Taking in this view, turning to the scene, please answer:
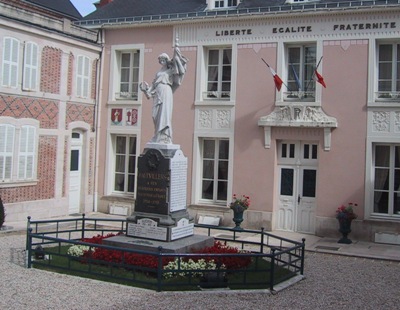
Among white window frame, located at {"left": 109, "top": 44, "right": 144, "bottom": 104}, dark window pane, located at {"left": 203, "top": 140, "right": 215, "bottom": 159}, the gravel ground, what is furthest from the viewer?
white window frame, located at {"left": 109, "top": 44, "right": 144, "bottom": 104}

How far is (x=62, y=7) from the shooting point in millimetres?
24453

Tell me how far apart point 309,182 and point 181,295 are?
27.3 ft

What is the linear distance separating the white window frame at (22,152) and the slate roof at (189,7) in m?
5.01

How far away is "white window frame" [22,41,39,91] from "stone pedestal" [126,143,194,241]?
21.3ft

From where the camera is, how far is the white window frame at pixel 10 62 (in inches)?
591

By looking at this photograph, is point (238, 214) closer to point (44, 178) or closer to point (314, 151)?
point (314, 151)

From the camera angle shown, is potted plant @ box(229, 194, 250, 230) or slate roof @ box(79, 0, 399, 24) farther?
potted plant @ box(229, 194, 250, 230)

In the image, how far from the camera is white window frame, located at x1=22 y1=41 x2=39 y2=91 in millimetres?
15664

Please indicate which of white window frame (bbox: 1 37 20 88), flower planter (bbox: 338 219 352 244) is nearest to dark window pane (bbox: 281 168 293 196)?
flower planter (bbox: 338 219 352 244)

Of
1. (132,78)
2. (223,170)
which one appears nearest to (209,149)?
(223,170)

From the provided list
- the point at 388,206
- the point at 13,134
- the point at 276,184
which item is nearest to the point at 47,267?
the point at 13,134

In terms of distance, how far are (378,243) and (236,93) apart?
19.5 ft

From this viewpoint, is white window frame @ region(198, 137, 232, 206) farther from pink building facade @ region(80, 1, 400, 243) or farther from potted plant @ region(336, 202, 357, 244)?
potted plant @ region(336, 202, 357, 244)

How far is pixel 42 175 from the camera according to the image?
1641cm
